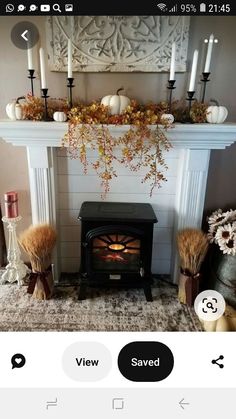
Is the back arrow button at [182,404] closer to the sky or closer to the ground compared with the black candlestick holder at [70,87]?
closer to the ground

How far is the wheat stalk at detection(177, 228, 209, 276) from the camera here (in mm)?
1260

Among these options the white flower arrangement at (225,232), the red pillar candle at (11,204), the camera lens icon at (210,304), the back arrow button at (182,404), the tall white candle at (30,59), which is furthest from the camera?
the red pillar candle at (11,204)

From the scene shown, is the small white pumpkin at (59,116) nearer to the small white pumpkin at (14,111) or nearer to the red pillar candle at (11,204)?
the small white pumpkin at (14,111)

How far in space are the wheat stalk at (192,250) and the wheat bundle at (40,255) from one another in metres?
0.60

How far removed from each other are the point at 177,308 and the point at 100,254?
44 centimetres

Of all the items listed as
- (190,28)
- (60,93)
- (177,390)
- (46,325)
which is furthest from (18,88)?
(177,390)

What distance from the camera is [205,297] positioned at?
628 mm

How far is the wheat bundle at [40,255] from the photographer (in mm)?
1251
